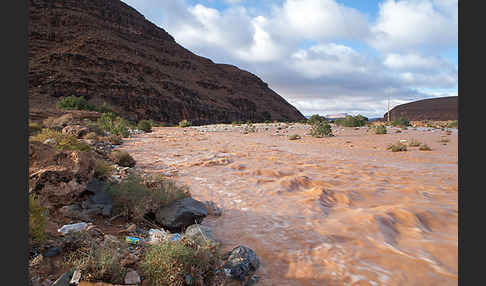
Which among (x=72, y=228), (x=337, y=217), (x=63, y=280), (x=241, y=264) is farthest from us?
(x=337, y=217)

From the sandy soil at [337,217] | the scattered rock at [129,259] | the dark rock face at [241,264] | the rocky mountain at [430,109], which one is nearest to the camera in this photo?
the scattered rock at [129,259]

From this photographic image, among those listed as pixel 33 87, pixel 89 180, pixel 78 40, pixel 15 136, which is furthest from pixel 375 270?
pixel 78 40


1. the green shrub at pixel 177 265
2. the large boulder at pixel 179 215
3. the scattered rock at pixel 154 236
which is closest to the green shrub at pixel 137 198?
the large boulder at pixel 179 215

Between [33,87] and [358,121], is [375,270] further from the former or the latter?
[33,87]

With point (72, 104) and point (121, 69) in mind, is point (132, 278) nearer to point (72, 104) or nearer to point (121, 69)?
point (72, 104)

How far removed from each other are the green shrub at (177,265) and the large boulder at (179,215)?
3.40 ft

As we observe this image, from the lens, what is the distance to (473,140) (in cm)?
109

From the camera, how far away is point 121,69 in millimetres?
40000

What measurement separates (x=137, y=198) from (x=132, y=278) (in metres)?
1.64

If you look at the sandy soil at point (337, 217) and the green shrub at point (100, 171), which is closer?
the sandy soil at point (337, 217)

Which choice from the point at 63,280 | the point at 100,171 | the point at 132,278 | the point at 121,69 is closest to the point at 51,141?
the point at 100,171

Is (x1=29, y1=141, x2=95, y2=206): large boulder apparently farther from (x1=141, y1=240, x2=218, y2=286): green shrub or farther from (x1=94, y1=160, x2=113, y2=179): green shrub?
(x1=141, y1=240, x2=218, y2=286): green shrub

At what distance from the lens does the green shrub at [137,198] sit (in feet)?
10.6

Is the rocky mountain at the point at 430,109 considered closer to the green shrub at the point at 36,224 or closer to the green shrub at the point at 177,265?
the green shrub at the point at 177,265
